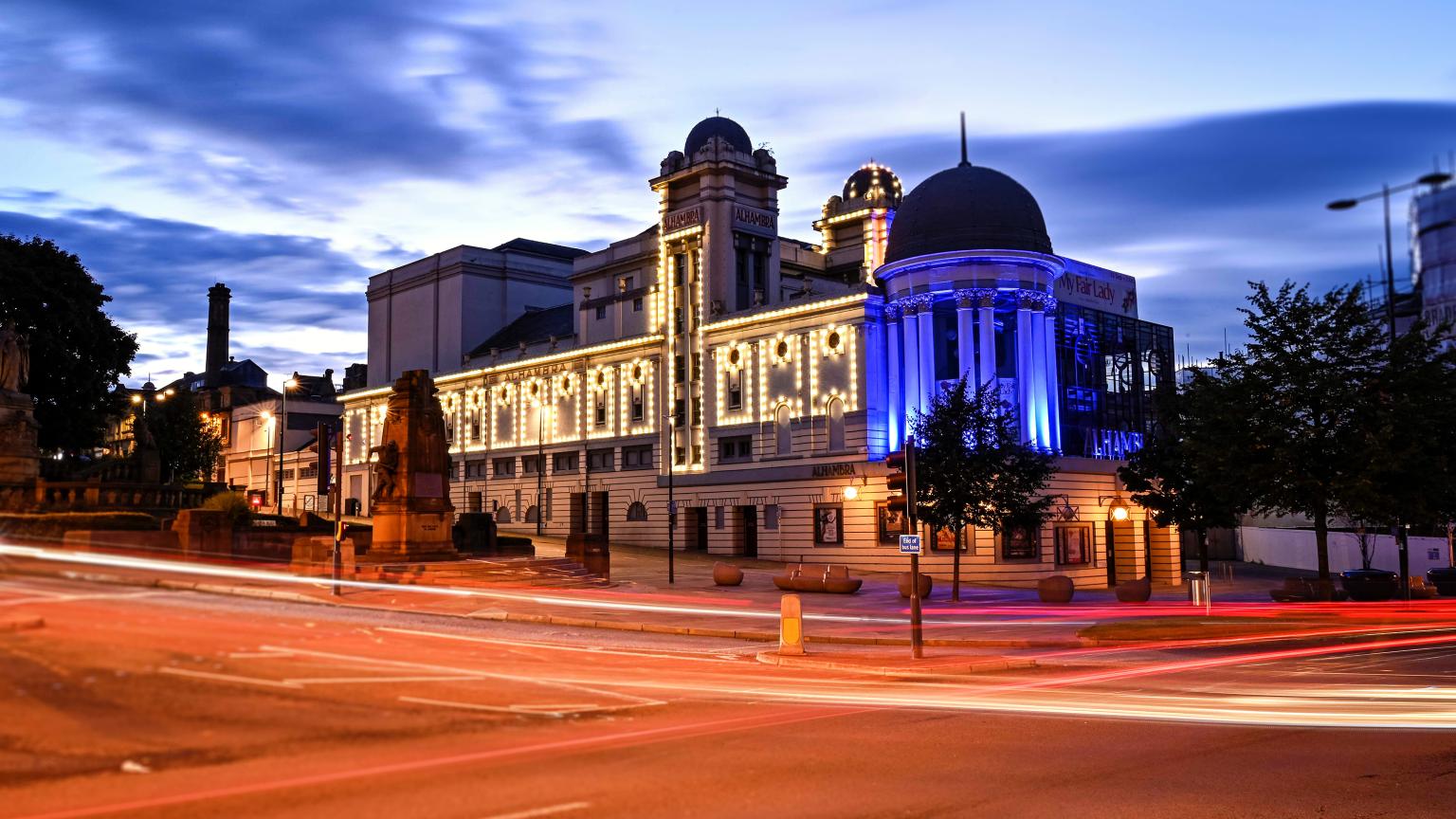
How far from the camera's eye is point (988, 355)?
174 feet

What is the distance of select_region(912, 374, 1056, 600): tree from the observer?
130ft

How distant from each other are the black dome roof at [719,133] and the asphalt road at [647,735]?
5254cm

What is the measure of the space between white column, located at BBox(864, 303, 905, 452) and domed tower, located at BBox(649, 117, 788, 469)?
9.29 metres

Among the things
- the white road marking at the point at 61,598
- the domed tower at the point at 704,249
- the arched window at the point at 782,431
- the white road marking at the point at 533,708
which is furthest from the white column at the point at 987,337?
the white road marking at the point at 533,708

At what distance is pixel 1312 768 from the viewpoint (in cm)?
1093

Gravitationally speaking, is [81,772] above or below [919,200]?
below

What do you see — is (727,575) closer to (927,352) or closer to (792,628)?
(927,352)

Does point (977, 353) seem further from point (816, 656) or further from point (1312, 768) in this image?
point (1312, 768)

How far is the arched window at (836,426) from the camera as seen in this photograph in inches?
2290

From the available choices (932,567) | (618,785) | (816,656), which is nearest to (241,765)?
(618,785)

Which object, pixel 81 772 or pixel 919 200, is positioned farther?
pixel 919 200

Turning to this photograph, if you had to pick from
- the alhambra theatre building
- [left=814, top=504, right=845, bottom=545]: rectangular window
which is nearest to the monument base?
the alhambra theatre building

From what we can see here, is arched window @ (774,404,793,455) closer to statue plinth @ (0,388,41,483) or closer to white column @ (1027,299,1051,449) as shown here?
white column @ (1027,299,1051,449)

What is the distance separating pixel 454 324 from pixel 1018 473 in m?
55.6
